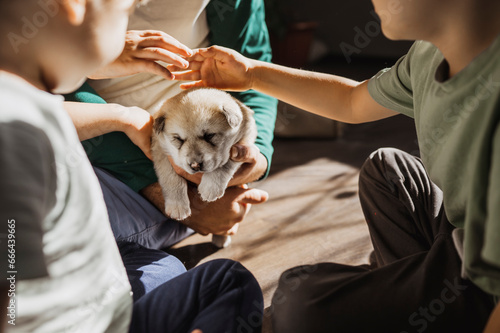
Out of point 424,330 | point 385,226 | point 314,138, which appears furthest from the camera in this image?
point 314,138

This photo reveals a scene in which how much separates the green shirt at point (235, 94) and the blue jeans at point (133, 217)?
0.16 ft

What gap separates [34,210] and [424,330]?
62 cm

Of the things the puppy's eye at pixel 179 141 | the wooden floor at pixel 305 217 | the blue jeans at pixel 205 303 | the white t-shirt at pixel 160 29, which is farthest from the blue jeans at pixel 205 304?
the white t-shirt at pixel 160 29

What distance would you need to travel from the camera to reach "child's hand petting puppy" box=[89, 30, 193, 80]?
109 centimetres

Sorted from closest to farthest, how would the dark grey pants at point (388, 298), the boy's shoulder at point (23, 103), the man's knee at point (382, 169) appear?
the boy's shoulder at point (23, 103) < the dark grey pants at point (388, 298) < the man's knee at point (382, 169)

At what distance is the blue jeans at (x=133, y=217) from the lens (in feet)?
4.07

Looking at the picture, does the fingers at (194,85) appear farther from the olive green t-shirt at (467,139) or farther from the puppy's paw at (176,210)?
the olive green t-shirt at (467,139)

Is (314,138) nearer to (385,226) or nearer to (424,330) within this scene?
(385,226)

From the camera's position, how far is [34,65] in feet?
2.01

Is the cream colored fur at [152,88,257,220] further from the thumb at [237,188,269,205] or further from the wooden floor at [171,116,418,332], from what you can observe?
the wooden floor at [171,116,418,332]

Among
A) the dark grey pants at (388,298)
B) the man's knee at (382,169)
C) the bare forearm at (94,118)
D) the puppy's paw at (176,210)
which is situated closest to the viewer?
the dark grey pants at (388,298)

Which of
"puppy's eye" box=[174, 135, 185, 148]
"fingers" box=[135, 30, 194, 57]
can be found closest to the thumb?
"puppy's eye" box=[174, 135, 185, 148]

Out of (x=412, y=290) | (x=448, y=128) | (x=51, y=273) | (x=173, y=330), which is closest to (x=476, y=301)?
(x=412, y=290)

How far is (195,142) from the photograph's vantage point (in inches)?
47.9
